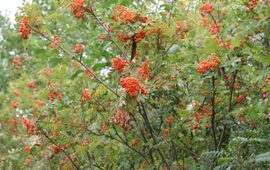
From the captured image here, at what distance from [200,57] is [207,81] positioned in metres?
0.26

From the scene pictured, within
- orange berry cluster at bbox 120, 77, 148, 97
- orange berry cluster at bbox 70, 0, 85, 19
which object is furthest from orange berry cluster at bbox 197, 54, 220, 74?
orange berry cluster at bbox 70, 0, 85, 19

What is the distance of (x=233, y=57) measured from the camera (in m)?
4.16

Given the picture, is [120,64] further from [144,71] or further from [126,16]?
[126,16]

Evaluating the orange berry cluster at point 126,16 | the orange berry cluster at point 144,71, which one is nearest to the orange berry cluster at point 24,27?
the orange berry cluster at point 126,16

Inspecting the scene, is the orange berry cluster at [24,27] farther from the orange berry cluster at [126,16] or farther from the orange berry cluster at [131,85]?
the orange berry cluster at [131,85]

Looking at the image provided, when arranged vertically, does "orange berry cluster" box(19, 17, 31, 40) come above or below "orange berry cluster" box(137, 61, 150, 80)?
above

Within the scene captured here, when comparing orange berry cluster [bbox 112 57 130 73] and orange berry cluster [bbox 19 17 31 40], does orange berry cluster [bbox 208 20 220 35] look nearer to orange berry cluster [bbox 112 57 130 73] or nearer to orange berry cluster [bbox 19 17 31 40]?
orange berry cluster [bbox 112 57 130 73]

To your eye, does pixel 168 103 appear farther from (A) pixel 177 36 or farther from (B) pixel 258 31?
(B) pixel 258 31

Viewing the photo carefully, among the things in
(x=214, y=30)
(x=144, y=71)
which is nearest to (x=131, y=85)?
(x=144, y=71)

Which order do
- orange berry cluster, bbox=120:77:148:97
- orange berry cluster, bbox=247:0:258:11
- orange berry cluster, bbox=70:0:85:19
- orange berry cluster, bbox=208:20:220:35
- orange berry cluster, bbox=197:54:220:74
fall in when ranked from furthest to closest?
orange berry cluster, bbox=208:20:220:35
orange berry cluster, bbox=70:0:85:19
orange berry cluster, bbox=197:54:220:74
orange berry cluster, bbox=247:0:258:11
orange berry cluster, bbox=120:77:148:97

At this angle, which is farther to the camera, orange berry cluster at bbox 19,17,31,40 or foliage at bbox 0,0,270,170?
orange berry cluster at bbox 19,17,31,40

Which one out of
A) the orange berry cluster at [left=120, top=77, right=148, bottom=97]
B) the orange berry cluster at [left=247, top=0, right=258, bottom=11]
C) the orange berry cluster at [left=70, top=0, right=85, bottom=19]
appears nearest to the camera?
the orange berry cluster at [left=120, top=77, right=148, bottom=97]

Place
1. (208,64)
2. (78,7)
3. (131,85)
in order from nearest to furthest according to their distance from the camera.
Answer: (131,85)
(208,64)
(78,7)

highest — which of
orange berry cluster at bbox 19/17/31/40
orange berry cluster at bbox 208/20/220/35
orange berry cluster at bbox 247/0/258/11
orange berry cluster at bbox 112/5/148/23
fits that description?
orange berry cluster at bbox 208/20/220/35
